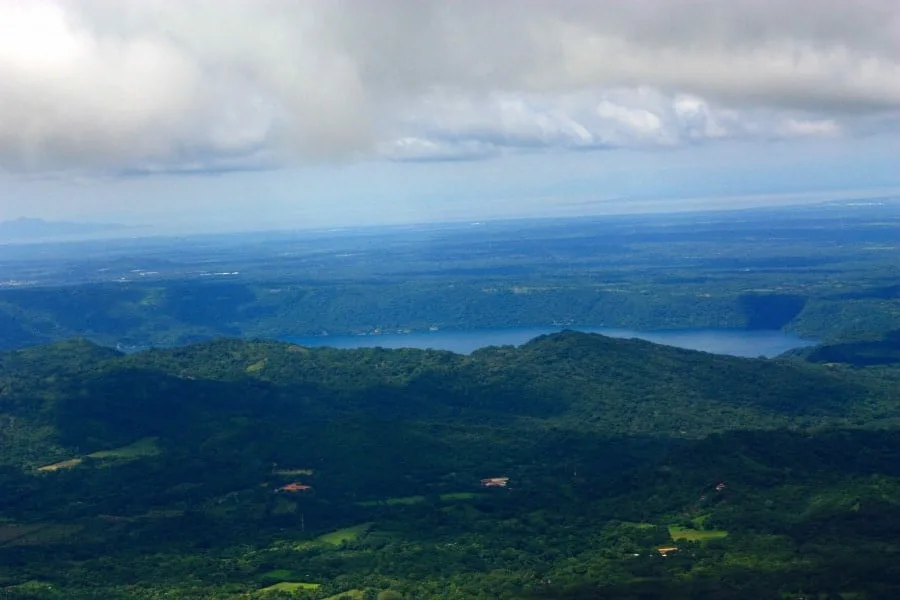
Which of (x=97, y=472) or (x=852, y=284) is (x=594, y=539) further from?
(x=852, y=284)

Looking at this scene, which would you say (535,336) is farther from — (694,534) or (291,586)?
(291,586)

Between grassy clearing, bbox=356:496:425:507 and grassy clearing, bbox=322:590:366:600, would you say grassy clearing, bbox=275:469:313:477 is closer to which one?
grassy clearing, bbox=356:496:425:507

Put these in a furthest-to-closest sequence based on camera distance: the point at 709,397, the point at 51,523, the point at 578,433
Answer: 1. the point at 709,397
2. the point at 578,433
3. the point at 51,523

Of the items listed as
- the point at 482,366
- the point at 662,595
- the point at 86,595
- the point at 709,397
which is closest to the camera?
the point at 662,595

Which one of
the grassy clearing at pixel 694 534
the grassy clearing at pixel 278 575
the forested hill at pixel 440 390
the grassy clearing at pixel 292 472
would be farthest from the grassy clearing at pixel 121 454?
the grassy clearing at pixel 694 534

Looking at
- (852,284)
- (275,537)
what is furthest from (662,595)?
(852,284)

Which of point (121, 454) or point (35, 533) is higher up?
point (121, 454)

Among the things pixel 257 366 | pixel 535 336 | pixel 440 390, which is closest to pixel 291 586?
pixel 440 390
